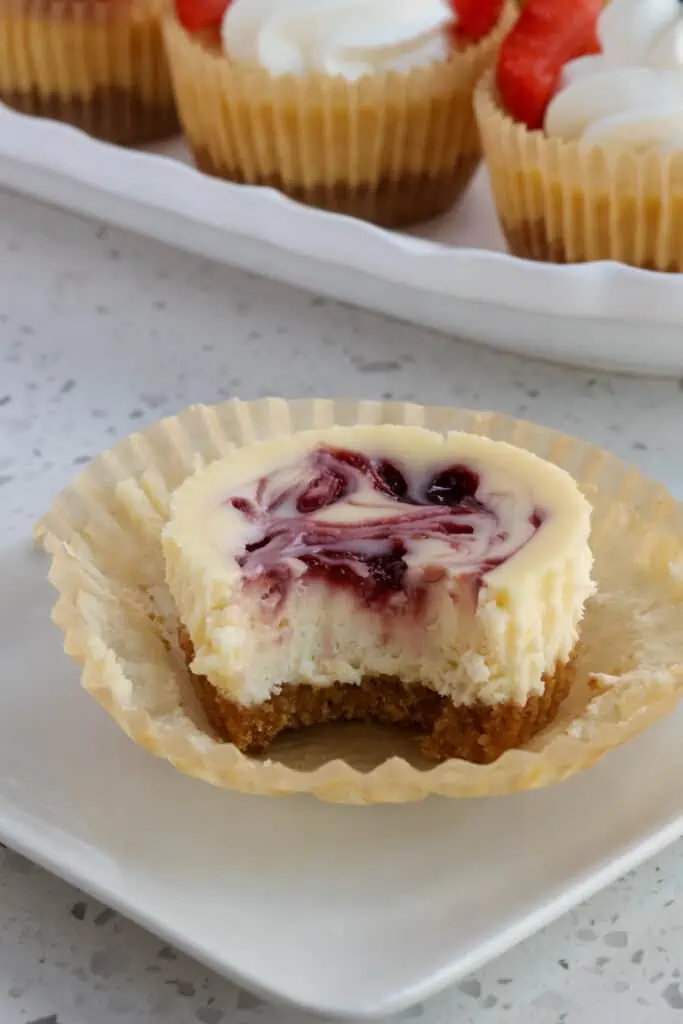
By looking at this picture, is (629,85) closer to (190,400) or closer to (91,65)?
(190,400)

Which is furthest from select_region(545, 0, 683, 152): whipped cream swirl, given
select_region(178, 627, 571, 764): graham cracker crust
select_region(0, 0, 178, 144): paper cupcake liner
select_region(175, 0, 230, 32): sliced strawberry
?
select_region(178, 627, 571, 764): graham cracker crust

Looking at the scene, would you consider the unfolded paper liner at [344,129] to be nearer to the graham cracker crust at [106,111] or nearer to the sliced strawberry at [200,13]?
the sliced strawberry at [200,13]

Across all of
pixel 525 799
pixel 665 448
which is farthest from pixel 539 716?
pixel 665 448

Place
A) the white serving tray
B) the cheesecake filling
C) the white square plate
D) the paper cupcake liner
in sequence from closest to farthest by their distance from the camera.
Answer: the white square plate, the cheesecake filling, the white serving tray, the paper cupcake liner

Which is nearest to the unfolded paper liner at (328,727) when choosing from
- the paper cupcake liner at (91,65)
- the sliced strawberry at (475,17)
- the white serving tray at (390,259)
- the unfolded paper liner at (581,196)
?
the white serving tray at (390,259)

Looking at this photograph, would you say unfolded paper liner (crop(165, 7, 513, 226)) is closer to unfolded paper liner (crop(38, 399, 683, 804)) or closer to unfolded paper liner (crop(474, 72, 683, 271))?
unfolded paper liner (crop(474, 72, 683, 271))
